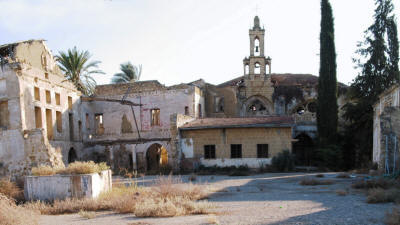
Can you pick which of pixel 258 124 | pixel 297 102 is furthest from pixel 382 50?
pixel 258 124

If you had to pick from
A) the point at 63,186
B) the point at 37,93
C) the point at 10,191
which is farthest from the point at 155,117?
the point at 63,186

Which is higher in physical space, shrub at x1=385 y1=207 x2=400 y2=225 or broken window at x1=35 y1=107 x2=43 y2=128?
broken window at x1=35 y1=107 x2=43 y2=128

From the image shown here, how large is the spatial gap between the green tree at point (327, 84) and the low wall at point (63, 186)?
18.5 metres

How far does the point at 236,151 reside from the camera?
22844mm

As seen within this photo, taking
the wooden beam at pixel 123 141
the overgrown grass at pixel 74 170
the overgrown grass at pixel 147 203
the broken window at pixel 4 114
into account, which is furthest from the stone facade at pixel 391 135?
the broken window at pixel 4 114

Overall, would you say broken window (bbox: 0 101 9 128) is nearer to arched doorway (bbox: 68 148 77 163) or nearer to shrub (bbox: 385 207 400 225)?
arched doorway (bbox: 68 148 77 163)

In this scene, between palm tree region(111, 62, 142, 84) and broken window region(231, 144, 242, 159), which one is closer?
broken window region(231, 144, 242, 159)

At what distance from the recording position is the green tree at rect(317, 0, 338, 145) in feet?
81.6

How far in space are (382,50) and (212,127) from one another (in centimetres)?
1584

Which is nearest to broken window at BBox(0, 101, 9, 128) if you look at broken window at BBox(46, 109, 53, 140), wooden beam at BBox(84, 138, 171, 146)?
broken window at BBox(46, 109, 53, 140)

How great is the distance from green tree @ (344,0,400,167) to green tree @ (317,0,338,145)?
6.47 ft

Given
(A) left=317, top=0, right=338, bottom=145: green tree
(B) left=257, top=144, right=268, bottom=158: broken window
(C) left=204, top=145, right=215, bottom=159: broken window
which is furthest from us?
(A) left=317, top=0, right=338, bottom=145: green tree

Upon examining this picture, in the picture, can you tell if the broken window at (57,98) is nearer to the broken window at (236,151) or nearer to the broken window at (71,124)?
the broken window at (71,124)

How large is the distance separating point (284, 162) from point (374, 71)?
39.9ft
